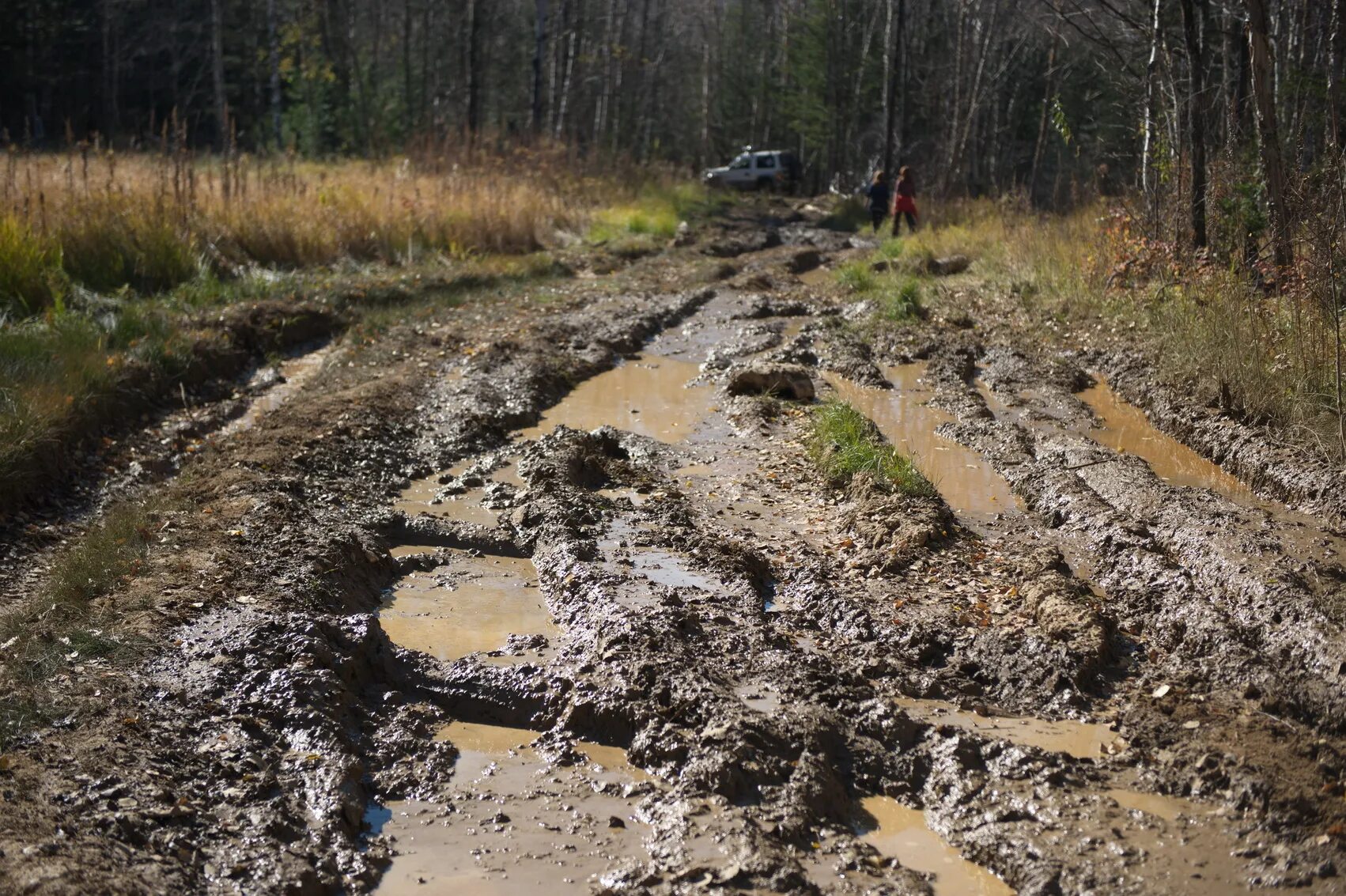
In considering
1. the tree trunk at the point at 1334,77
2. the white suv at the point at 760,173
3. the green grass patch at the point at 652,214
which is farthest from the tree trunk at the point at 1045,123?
the white suv at the point at 760,173

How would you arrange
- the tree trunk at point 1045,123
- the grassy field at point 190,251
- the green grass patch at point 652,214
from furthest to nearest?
1. the green grass patch at point 652,214
2. the tree trunk at point 1045,123
3. the grassy field at point 190,251

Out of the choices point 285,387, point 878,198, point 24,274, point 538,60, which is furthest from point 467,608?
point 538,60

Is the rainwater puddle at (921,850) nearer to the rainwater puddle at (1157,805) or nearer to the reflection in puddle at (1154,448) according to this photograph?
the rainwater puddle at (1157,805)

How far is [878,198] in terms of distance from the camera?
2433cm

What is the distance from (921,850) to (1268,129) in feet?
24.1

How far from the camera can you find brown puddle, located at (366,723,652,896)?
3.42 m

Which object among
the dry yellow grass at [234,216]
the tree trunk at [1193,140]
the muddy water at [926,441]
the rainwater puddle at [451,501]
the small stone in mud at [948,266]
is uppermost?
the tree trunk at [1193,140]

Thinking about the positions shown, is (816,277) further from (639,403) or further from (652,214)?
(639,403)

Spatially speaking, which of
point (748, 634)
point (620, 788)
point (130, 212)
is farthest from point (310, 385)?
point (620, 788)

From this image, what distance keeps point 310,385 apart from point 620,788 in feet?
20.2

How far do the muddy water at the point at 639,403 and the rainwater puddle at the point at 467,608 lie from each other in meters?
2.57

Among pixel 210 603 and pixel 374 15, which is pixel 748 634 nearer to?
pixel 210 603

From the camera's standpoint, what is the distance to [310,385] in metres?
9.18

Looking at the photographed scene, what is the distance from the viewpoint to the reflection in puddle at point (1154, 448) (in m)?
7.34
